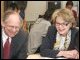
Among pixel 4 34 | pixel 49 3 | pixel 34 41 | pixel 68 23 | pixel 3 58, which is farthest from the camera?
pixel 49 3

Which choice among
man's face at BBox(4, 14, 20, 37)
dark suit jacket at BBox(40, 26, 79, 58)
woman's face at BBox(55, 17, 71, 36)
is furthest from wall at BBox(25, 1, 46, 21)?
man's face at BBox(4, 14, 20, 37)

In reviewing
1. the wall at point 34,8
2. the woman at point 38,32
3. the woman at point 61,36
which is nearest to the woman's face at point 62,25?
the woman at point 61,36

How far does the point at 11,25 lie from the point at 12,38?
144 millimetres

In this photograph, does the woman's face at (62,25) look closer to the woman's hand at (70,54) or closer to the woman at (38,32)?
the woman's hand at (70,54)

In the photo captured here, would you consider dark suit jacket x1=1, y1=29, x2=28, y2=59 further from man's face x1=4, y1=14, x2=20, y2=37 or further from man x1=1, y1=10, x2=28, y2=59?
man's face x1=4, y1=14, x2=20, y2=37

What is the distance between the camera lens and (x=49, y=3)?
461 centimetres

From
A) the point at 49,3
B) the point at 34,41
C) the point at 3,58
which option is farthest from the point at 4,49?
the point at 49,3

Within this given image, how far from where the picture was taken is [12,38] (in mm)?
1713

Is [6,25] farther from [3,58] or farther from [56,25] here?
[56,25]

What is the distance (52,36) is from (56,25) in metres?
0.15

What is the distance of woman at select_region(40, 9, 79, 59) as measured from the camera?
1932mm

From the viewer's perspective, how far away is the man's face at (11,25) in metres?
1.61

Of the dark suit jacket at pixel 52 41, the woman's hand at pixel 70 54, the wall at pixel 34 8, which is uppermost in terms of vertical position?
the wall at pixel 34 8

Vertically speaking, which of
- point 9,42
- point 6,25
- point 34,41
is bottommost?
point 34,41
